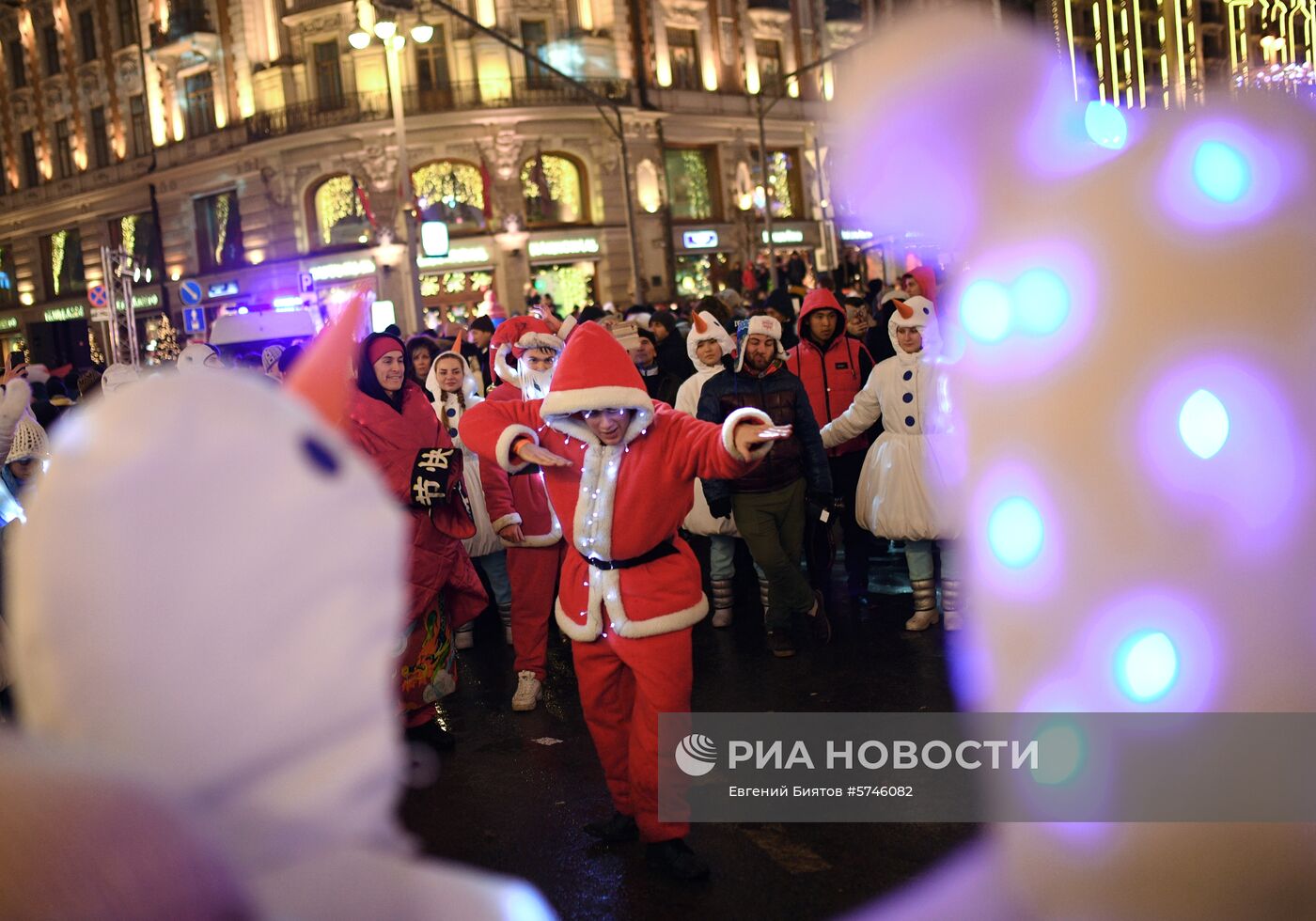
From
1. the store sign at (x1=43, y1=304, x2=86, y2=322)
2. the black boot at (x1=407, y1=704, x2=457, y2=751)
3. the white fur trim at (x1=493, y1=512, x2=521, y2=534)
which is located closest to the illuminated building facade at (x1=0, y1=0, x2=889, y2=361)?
the store sign at (x1=43, y1=304, x2=86, y2=322)

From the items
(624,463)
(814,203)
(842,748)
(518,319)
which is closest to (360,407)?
(518,319)

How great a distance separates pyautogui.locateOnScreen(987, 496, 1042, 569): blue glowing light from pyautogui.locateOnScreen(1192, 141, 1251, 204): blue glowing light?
48 centimetres

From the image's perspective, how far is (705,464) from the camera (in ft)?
13.6

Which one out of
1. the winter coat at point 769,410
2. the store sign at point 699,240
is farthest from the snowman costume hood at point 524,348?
the store sign at point 699,240

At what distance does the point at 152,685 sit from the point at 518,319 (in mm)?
6428

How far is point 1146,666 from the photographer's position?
1.49 m

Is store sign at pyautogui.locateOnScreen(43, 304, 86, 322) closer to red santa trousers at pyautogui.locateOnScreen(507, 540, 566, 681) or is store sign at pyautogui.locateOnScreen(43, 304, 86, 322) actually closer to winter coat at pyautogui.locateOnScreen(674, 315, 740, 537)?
winter coat at pyautogui.locateOnScreen(674, 315, 740, 537)

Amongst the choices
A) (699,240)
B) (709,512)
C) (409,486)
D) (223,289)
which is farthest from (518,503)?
(223,289)

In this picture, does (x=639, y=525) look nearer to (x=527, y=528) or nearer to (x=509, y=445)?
(x=509, y=445)

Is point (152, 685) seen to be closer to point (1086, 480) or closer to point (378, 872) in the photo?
point (378, 872)

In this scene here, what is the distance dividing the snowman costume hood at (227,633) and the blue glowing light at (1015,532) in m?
0.80

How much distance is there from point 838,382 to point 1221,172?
6896mm

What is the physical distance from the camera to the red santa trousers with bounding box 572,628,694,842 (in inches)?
166

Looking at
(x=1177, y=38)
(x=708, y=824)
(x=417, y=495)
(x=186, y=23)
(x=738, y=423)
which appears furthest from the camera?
(x=186, y=23)
